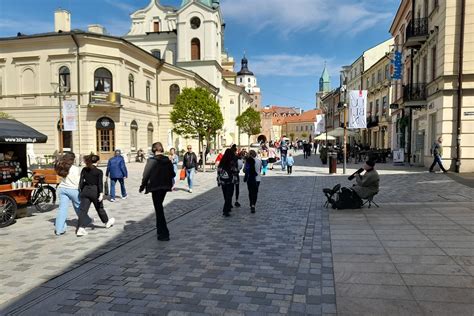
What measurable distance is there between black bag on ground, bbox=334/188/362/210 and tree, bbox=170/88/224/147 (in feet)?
52.6

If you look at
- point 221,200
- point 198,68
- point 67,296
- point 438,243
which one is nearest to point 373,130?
point 198,68

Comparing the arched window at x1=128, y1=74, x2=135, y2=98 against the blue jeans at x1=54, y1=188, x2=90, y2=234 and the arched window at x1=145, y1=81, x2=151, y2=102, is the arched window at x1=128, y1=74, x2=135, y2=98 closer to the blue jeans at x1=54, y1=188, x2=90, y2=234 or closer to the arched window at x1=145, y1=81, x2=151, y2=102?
the arched window at x1=145, y1=81, x2=151, y2=102

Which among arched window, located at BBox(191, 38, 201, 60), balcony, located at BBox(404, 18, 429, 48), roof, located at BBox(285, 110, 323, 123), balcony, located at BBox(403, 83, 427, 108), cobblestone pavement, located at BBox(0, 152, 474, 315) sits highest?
arched window, located at BBox(191, 38, 201, 60)

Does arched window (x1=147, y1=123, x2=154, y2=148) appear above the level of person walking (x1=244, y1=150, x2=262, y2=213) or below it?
above

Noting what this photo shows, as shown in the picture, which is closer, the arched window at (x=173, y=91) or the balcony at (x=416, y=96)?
the balcony at (x=416, y=96)

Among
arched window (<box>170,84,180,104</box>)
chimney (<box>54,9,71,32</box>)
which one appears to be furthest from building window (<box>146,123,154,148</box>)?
chimney (<box>54,9,71,32</box>)

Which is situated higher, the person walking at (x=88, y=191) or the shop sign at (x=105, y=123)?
the shop sign at (x=105, y=123)

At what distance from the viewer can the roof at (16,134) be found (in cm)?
823

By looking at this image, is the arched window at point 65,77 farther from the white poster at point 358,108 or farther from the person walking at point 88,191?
the person walking at point 88,191

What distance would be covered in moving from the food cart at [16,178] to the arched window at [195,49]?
1603 inches

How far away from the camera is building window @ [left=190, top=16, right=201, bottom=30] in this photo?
47.4m

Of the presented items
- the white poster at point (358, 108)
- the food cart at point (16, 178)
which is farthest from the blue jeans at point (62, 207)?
the white poster at point (358, 108)

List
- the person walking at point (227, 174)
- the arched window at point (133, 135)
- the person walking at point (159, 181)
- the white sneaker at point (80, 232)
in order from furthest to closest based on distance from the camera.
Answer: the arched window at point (133, 135) → the person walking at point (227, 174) → the white sneaker at point (80, 232) → the person walking at point (159, 181)

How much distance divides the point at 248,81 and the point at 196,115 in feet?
357
